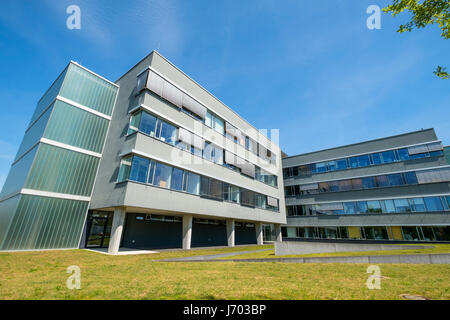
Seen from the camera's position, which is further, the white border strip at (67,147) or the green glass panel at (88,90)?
the green glass panel at (88,90)

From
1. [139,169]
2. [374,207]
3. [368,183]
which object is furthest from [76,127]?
[374,207]

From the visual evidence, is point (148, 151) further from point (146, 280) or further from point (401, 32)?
point (401, 32)

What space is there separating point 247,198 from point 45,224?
1882cm

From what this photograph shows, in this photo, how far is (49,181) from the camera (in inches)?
602

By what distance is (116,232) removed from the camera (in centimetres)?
1375

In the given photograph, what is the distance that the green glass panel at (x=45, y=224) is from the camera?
13531 millimetres

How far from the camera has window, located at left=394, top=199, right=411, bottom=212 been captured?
26359 mm

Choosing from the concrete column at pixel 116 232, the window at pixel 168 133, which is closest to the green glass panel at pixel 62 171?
the concrete column at pixel 116 232

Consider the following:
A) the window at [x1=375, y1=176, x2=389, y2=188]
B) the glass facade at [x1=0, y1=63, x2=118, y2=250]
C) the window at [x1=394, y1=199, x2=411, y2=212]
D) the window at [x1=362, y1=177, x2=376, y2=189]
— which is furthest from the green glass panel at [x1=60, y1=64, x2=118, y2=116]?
the window at [x1=394, y1=199, x2=411, y2=212]

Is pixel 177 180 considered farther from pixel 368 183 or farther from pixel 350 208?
pixel 368 183

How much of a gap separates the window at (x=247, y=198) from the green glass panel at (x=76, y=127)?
1547 centimetres

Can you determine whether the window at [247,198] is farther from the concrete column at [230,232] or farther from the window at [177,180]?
the window at [177,180]
